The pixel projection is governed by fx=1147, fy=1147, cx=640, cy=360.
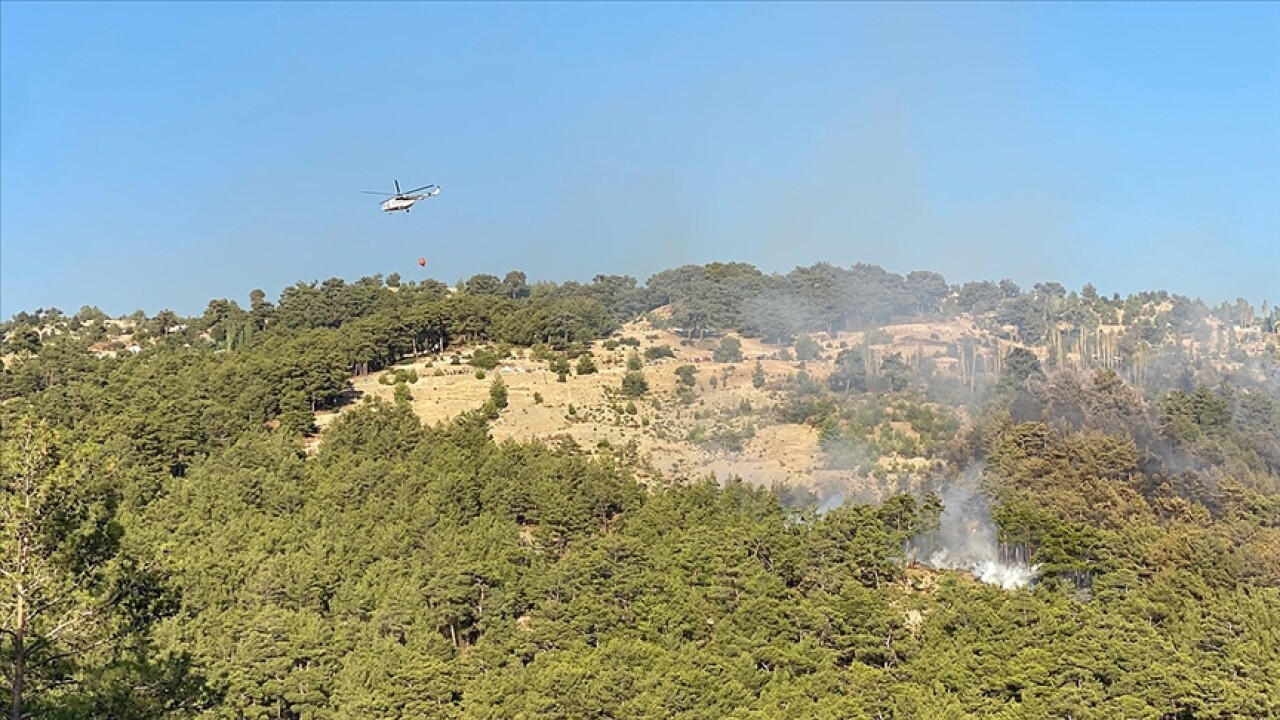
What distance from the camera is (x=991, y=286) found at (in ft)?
379

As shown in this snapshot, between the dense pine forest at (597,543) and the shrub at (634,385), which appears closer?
the dense pine forest at (597,543)

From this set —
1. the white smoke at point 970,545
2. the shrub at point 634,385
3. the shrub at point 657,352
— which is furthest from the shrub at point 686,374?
the white smoke at point 970,545

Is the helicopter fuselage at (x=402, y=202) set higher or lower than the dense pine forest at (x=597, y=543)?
higher

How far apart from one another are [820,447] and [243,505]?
29.1 metres

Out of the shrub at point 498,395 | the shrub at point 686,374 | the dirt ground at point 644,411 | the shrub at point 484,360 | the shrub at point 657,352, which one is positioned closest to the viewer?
the dirt ground at point 644,411

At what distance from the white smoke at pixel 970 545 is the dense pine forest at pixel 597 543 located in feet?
1.21

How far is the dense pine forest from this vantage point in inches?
1016

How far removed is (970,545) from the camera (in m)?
48.0

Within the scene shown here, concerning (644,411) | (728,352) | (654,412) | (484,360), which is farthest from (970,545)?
(728,352)

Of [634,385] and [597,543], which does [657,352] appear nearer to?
[634,385]

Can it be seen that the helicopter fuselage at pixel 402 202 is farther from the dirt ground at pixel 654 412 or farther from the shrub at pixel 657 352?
the shrub at pixel 657 352

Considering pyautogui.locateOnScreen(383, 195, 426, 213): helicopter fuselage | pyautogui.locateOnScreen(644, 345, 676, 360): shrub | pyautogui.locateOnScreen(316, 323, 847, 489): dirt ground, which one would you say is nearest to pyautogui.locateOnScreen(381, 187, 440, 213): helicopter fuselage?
pyautogui.locateOnScreen(383, 195, 426, 213): helicopter fuselage

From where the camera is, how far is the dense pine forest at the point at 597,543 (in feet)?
84.7

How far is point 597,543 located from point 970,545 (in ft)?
56.5
